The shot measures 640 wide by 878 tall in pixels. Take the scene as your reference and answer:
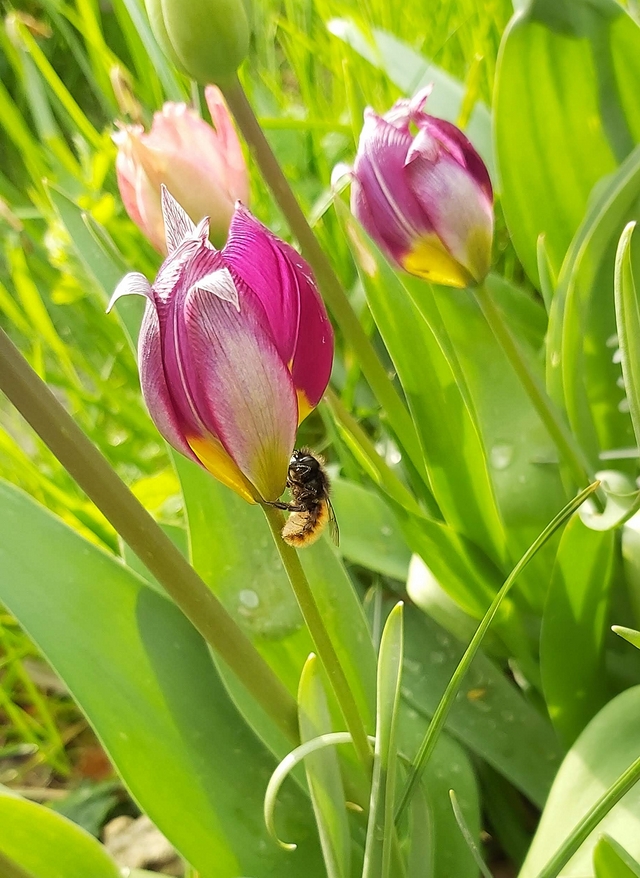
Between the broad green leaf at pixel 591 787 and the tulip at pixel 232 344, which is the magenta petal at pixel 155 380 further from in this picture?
the broad green leaf at pixel 591 787

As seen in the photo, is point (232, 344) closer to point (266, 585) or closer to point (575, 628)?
point (266, 585)

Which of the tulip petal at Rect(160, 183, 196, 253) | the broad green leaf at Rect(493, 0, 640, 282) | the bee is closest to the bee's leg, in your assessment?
the bee

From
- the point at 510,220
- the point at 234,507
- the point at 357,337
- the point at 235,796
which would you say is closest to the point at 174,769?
the point at 235,796

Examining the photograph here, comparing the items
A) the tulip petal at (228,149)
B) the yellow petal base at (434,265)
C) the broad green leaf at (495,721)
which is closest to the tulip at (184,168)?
the tulip petal at (228,149)

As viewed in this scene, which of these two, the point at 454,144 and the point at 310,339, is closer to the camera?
the point at 310,339

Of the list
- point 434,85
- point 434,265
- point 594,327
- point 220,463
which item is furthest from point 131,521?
point 434,85

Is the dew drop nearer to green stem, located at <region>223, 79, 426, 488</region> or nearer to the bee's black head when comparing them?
green stem, located at <region>223, 79, 426, 488</region>

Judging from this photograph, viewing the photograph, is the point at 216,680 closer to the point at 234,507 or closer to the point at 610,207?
the point at 234,507
